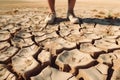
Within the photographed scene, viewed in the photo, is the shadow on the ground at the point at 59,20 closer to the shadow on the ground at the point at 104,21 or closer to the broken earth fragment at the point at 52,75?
the shadow on the ground at the point at 104,21

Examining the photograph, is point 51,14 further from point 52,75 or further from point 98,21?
point 52,75

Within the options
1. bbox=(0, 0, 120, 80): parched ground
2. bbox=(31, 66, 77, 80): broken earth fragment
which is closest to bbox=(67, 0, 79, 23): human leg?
bbox=(0, 0, 120, 80): parched ground

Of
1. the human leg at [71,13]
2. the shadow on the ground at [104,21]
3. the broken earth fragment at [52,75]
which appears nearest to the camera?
the broken earth fragment at [52,75]

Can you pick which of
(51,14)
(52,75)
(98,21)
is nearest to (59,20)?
(51,14)

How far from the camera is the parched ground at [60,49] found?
6.59 feet

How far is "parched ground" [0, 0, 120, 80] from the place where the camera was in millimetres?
2010

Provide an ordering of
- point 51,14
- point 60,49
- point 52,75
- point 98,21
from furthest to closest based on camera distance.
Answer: point 98,21 → point 51,14 → point 60,49 → point 52,75

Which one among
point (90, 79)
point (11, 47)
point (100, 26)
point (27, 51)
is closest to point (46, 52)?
point (27, 51)

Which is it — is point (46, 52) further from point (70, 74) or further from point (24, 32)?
point (24, 32)

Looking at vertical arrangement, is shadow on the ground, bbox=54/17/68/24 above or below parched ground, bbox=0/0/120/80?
below

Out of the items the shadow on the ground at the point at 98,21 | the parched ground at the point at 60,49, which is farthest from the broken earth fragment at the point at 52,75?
the shadow on the ground at the point at 98,21

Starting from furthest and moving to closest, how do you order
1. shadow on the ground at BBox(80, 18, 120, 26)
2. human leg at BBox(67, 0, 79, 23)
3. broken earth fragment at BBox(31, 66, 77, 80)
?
shadow on the ground at BBox(80, 18, 120, 26) → human leg at BBox(67, 0, 79, 23) → broken earth fragment at BBox(31, 66, 77, 80)

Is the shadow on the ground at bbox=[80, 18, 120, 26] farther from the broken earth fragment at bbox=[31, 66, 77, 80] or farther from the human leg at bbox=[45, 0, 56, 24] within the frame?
the broken earth fragment at bbox=[31, 66, 77, 80]

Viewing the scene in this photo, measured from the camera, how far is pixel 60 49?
2.50 meters
